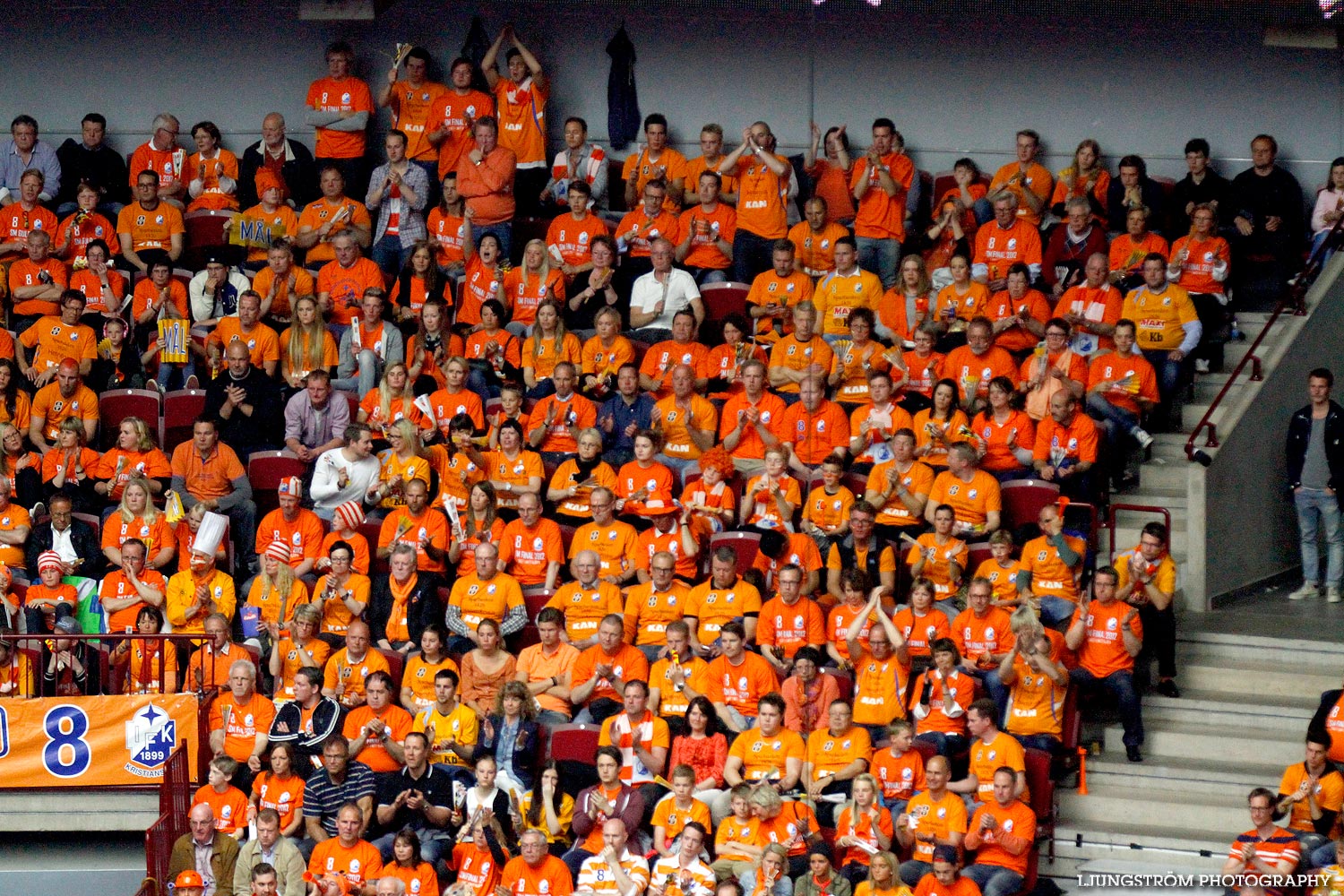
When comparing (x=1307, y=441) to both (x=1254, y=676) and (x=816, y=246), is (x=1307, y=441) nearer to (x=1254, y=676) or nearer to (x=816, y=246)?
(x=1254, y=676)

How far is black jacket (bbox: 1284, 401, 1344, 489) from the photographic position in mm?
14055

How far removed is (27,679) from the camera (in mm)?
12859

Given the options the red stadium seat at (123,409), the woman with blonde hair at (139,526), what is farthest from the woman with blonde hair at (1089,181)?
the woman with blonde hair at (139,526)

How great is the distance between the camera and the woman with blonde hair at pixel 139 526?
14.0 metres

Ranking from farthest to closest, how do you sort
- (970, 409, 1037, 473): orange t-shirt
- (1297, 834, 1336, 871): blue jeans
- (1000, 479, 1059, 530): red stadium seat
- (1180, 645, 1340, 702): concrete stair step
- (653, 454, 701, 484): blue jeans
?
(653, 454, 701, 484): blue jeans
(970, 409, 1037, 473): orange t-shirt
(1000, 479, 1059, 530): red stadium seat
(1180, 645, 1340, 702): concrete stair step
(1297, 834, 1336, 871): blue jeans

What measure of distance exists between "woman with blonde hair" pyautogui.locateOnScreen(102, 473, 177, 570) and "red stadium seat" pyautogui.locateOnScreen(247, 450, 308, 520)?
33.3 inches

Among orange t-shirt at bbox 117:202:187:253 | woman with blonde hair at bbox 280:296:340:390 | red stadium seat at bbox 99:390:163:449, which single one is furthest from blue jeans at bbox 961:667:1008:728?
orange t-shirt at bbox 117:202:187:253

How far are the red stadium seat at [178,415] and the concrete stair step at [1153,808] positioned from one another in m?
7.12

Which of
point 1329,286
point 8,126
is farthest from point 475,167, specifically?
point 1329,286

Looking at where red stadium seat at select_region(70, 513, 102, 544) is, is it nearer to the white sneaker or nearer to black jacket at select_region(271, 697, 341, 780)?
black jacket at select_region(271, 697, 341, 780)

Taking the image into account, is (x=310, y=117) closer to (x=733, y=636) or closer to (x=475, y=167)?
(x=475, y=167)

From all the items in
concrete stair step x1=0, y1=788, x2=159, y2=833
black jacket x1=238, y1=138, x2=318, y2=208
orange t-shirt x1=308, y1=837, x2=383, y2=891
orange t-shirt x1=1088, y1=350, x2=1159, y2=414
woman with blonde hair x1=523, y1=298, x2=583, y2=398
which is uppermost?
black jacket x1=238, y1=138, x2=318, y2=208

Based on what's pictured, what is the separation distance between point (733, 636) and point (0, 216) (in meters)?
8.08

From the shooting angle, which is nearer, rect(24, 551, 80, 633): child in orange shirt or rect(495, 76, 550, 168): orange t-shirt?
rect(24, 551, 80, 633): child in orange shirt
